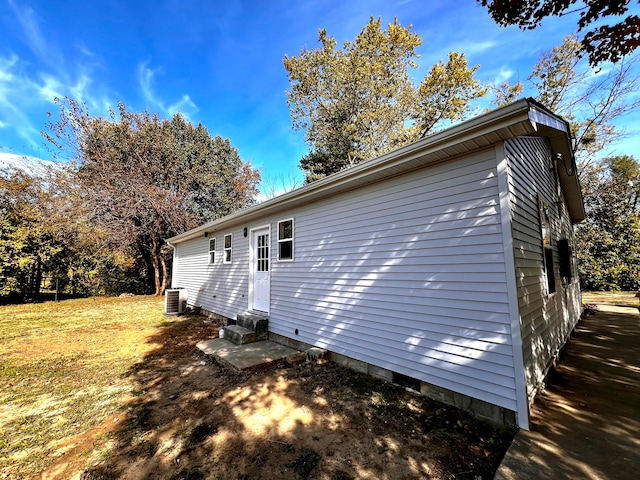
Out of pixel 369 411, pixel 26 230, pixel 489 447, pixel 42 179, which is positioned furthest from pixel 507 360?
pixel 42 179

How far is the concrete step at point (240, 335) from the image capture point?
5.43m

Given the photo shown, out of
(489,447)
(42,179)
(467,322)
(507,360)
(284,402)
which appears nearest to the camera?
(489,447)

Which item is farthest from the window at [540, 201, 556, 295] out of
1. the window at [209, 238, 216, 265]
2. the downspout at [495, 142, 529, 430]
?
the window at [209, 238, 216, 265]

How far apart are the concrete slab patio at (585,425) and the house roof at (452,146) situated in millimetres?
2889

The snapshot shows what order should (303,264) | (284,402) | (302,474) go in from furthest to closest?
1. (303,264)
2. (284,402)
3. (302,474)

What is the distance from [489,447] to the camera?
2.39 m

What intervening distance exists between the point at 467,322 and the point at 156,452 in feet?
10.9

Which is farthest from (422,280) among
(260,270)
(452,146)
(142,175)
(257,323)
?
(142,175)

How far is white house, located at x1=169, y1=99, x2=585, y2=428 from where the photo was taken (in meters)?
2.72

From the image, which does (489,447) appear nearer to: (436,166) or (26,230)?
(436,166)

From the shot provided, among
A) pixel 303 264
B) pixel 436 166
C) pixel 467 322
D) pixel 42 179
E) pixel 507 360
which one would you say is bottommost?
pixel 507 360

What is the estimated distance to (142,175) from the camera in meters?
14.2

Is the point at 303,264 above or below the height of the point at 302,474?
above

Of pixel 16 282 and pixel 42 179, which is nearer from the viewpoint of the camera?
pixel 16 282
